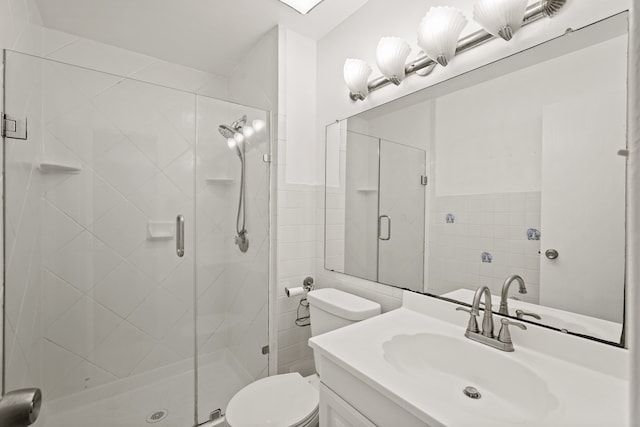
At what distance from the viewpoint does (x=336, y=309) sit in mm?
1427

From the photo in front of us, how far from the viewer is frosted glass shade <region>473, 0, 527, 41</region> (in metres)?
0.98

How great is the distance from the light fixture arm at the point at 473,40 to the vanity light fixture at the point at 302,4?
Result: 1.74 ft

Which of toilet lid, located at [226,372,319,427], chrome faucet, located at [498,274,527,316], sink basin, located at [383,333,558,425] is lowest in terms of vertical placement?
toilet lid, located at [226,372,319,427]

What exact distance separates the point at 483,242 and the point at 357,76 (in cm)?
102

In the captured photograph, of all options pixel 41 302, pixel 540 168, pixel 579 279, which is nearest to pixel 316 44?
pixel 540 168

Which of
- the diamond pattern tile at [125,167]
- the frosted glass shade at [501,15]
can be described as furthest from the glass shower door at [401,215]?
the diamond pattern tile at [125,167]

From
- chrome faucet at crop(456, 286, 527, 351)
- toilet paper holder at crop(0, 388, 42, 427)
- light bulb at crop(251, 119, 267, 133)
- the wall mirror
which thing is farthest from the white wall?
toilet paper holder at crop(0, 388, 42, 427)

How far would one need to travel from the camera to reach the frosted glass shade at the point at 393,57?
1341mm

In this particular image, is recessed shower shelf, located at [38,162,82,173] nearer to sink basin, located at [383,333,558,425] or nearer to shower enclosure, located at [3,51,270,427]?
shower enclosure, located at [3,51,270,427]

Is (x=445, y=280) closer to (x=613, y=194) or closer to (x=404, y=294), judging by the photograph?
(x=404, y=294)

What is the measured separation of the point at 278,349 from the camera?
1783mm

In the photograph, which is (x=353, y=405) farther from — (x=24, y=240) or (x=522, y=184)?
(x=24, y=240)

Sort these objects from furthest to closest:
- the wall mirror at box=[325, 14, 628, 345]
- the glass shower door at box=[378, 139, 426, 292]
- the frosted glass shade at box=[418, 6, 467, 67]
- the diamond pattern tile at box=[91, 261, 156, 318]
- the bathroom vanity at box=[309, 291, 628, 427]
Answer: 1. the diamond pattern tile at box=[91, 261, 156, 318]
2. the glass shower door at box=[378, 139, 426, 292]
3. the frosted glass shade at box=[418, 6, 467, 67]
4. the wall mirror at box=[325, 14, 628, 345]
5. the bathroom vanity at box=[309, 291, 628, 427]

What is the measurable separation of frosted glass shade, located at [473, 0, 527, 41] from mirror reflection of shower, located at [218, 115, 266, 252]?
4.08ft
